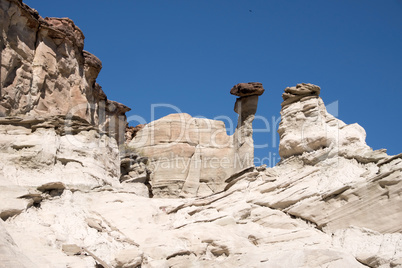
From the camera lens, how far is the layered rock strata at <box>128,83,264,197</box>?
31.5 meters

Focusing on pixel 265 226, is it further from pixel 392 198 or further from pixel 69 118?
pixel 69 118

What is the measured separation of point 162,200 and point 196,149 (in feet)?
52.2

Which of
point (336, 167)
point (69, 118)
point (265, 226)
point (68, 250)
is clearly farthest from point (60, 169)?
point (336, 167)

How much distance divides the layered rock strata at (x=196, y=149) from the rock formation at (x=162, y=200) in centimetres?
956

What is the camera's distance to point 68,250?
43.0 ft

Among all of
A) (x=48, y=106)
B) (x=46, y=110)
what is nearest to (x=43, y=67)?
(x=48, y=106)

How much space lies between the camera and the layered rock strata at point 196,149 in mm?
31516

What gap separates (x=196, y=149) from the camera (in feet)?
113

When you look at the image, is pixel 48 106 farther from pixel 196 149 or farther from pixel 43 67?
pixel 196 149

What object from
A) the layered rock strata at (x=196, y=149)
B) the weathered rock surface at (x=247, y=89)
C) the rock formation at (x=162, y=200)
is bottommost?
the rock formation at (x=162, y=200)

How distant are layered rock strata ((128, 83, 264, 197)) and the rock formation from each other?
31.4ft

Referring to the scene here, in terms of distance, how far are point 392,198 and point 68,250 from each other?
24.8 ft

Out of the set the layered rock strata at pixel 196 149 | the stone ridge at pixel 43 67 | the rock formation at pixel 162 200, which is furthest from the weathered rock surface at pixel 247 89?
the rock formation at pixel 162 200

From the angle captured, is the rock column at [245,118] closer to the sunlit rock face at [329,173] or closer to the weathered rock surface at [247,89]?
the weathered rock surface at [247,89]
